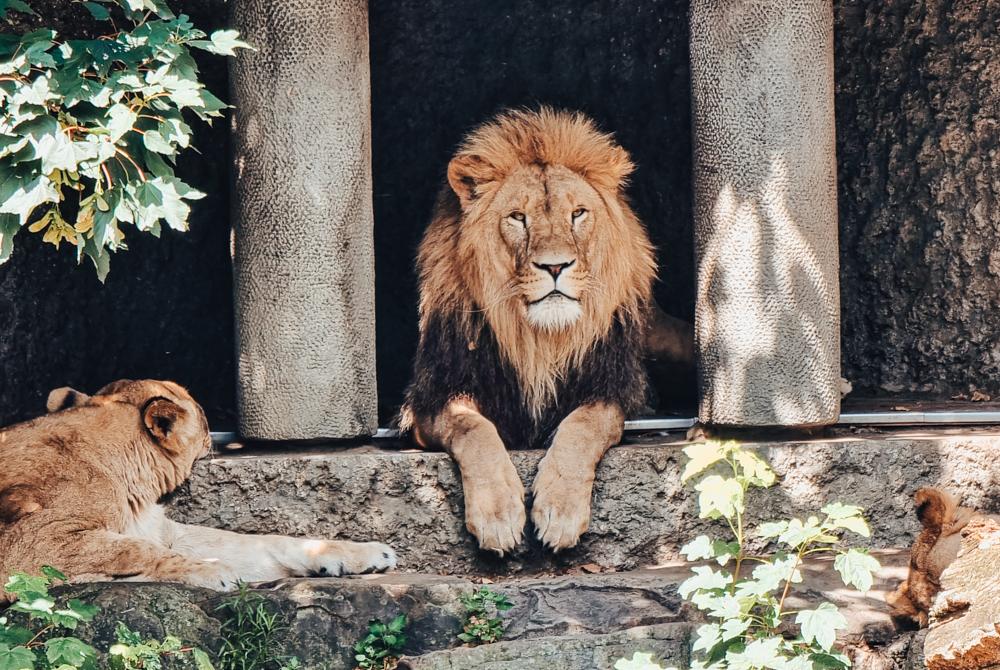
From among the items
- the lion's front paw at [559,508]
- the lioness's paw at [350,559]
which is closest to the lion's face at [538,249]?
the lion's front paw at [559,508]

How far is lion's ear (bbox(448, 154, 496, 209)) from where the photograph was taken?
6.21 metres

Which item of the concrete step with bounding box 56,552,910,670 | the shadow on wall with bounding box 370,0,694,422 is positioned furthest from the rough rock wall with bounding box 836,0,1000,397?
the concrete step with bounding box 56,552,910,670

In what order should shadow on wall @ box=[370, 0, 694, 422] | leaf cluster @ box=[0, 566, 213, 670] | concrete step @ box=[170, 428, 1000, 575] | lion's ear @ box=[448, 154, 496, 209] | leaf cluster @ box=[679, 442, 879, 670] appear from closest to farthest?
1. leaf cluster @ box=[679, 442, 879, 670]
2. leaf cluster @ box=[0, 566, 213, 670]
3. concrete step @ box=[170, 428, 1000, 575]
4. lion's ear @ box=[448, 154, 496, 209]
5. shadow on wall @ box=[370, 0, 694, 422]

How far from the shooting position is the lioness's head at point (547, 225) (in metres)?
5.97

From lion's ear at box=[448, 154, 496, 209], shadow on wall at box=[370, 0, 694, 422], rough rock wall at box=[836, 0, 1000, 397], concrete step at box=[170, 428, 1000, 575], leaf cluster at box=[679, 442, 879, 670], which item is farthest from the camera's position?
shadow on wall at box=[370, 0, 694, 422]

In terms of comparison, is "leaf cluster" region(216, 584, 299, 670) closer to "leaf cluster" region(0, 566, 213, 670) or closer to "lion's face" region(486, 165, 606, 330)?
"leaf cluster" region(0, 566, 213, 670)

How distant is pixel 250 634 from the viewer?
15.8ft

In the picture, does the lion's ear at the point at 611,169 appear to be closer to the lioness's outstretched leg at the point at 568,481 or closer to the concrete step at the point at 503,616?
the lioness's outstretched leg at the point at 568,481

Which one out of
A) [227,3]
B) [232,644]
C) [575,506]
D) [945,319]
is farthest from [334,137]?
[945,319]

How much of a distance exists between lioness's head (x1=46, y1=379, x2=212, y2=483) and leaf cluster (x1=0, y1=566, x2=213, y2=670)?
1.06 m

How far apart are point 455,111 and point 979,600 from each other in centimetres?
424

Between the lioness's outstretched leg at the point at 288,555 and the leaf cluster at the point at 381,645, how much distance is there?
0.52m

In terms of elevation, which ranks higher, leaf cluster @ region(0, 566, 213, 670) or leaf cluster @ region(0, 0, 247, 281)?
leaf cluster @ region(0, 0, 247, 281)

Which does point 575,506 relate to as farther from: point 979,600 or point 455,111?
point 455,111
